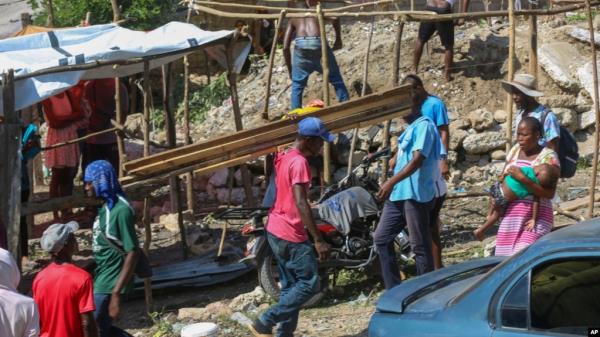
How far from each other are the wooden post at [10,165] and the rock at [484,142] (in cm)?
612

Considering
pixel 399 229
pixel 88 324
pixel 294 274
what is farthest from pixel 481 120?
pixel 88 324

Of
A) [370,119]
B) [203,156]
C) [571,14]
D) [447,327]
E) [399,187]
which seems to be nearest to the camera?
[447,327]

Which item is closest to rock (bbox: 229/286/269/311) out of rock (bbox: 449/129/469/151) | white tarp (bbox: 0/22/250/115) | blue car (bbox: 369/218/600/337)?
white tarp (bbox: 0/22/250/115)

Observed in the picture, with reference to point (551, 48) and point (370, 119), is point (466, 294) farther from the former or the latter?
point (551, 48)

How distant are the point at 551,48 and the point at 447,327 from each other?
8958 mm

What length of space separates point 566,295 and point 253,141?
15.4ft

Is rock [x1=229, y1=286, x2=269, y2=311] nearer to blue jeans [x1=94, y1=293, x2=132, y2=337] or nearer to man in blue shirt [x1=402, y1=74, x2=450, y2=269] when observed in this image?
man in blue shirt [x1=402, y1=74, x2=450, y2=269]

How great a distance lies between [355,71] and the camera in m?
14.1

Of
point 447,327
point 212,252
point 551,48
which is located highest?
point 551,48

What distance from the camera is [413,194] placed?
791 centimetres

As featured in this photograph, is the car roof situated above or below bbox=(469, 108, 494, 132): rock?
above

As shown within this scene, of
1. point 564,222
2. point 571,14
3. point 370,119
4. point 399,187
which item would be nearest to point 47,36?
point 370,119

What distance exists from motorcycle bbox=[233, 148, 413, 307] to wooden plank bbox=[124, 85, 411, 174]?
2.25ft

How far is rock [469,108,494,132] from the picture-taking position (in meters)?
12.8
